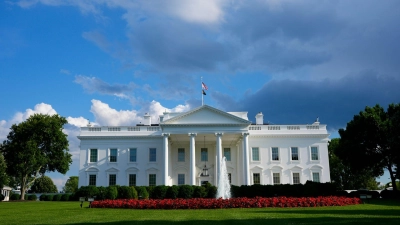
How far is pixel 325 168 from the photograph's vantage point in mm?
47375

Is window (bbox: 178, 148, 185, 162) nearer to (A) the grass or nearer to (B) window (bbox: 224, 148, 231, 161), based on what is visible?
(B) window (bbox: 224, 148, 231, 161)

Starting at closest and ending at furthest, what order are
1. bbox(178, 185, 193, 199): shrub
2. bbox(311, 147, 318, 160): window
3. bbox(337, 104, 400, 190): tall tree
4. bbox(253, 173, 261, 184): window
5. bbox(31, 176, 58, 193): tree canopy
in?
bbox(178, 185, 193, 199): shrub, bbox(337, 104, 400, 190): tall tree, bbox(253, 173, 261, 184): window, bbox(311, 147, 318, 160): window, bbox(31, 176, 58, 193): tree canopy

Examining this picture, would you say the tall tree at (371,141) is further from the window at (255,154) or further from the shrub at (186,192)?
the shrub at (186,192)

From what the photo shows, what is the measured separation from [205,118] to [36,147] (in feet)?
69.0

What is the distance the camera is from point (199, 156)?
160ft

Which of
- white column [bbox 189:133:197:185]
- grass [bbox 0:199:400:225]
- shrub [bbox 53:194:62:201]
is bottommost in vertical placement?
grass [bbox 0:199:400:225]

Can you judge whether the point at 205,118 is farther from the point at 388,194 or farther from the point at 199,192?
the point at 388,194

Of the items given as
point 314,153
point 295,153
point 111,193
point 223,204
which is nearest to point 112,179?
point 111,193

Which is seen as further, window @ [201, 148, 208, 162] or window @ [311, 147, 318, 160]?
window @ [201, 148, 208, 162]

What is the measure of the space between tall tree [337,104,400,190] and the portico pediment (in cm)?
1157

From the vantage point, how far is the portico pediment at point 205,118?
4397 cm

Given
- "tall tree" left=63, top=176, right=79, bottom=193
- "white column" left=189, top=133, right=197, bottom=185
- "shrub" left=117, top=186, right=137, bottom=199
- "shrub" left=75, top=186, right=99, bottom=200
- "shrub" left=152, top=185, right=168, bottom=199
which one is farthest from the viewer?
"tall tree" left=63, top=176, right=79, bottom=193

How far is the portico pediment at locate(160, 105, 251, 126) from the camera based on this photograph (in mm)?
43969

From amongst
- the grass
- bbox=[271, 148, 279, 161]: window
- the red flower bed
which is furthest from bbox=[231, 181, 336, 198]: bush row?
bbox=[271, 148, 279, 161]: window
